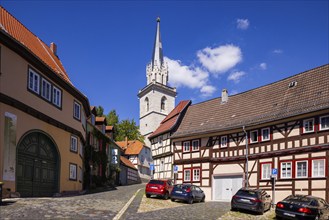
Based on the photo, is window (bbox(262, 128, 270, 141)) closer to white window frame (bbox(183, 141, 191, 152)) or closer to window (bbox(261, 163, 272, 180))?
window (bbox(261, 163, 272, 180))

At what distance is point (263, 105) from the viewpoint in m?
32.3

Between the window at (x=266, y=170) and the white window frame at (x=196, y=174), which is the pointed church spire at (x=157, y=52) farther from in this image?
the window at (x=266, y=170)

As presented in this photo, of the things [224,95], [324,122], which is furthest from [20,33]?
[324,122]

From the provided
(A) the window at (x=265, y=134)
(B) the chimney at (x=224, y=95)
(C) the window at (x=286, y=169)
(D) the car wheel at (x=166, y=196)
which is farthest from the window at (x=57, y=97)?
(B) the chimney at (x=224, y=95)

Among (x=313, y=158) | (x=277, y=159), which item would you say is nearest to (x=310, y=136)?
(x=313, y=158)

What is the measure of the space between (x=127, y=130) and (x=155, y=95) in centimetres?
1117

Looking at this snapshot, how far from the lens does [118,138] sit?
272 feet

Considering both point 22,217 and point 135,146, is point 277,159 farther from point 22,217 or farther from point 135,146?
point 135,146

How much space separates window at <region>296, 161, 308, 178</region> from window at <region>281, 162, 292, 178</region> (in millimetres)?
619

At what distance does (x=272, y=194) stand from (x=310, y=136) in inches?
200

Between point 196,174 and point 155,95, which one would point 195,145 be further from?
point 155,95

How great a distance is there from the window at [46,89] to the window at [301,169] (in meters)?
17.0

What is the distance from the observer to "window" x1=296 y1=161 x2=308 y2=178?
2638 centimetres

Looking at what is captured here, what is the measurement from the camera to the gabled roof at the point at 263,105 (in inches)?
1099
